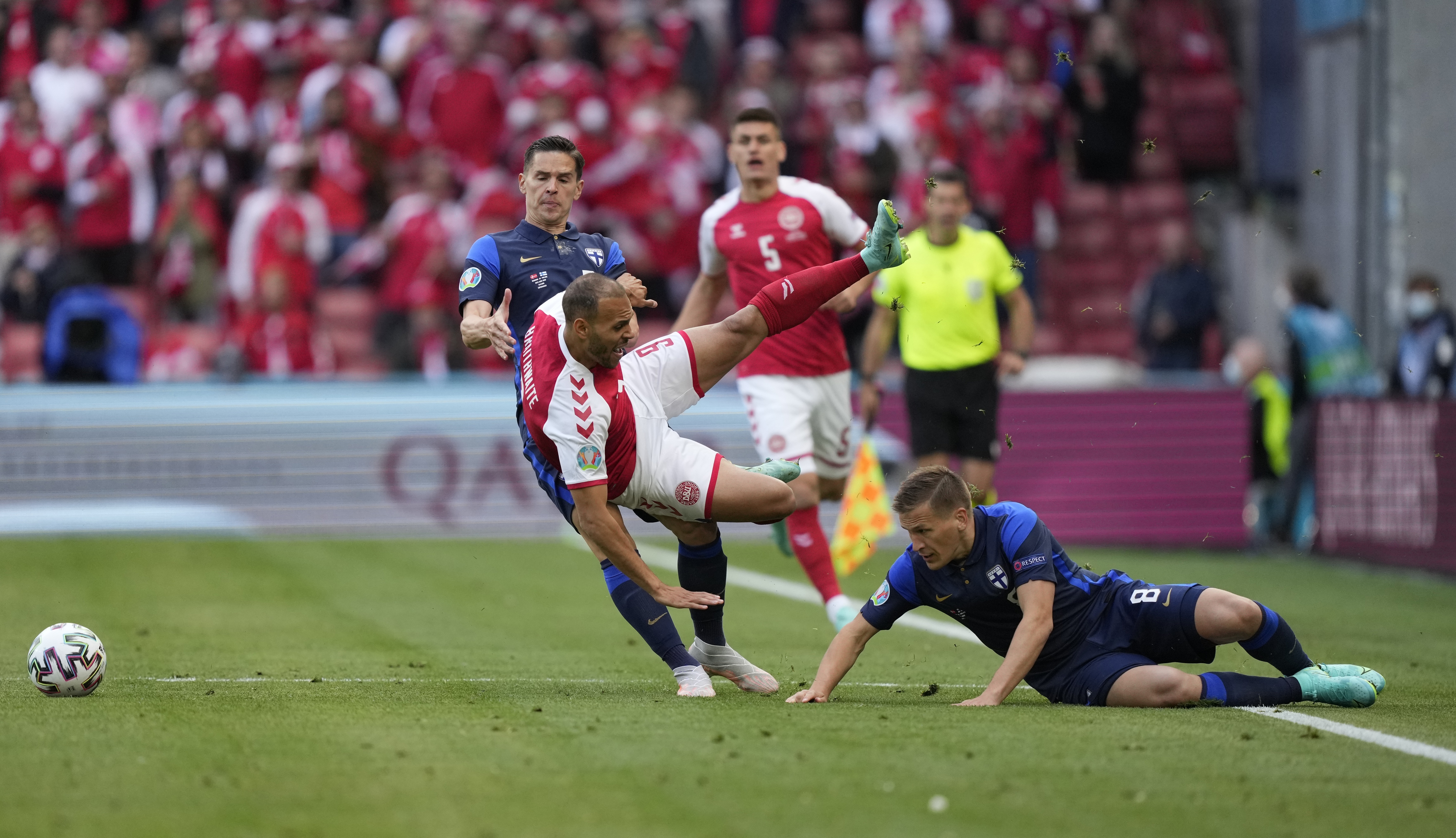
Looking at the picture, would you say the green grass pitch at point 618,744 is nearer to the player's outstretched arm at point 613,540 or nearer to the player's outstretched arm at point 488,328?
the player's outstretched arm at point 613,540

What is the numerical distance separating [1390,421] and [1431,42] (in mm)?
4628

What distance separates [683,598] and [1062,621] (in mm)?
1440

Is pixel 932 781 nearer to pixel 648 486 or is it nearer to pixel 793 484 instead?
pixel 648 486

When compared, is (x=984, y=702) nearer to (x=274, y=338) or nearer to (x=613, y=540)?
(x=613, y=540)

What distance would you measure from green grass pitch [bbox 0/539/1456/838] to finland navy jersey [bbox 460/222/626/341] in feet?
5.42

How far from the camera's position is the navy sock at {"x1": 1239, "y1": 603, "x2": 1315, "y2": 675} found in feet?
21.6

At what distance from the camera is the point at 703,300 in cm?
925

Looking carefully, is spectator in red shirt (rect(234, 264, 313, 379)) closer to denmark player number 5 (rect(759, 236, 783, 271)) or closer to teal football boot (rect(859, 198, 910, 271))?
denmark player number 5 (rect(759, 236, 783, 271))

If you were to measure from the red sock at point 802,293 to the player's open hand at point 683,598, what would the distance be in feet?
3.62

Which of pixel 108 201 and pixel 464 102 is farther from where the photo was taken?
pixel 464 102

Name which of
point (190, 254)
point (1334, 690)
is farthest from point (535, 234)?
point (190, 254)

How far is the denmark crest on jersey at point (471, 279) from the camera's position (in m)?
7.50

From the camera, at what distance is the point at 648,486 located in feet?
22.5

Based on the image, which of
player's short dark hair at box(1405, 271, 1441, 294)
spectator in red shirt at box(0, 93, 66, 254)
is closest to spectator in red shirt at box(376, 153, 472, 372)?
spectator in red shirt at box(0, 93, 66, 254)
